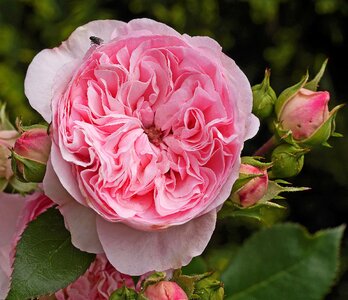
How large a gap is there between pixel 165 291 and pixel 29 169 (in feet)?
0.52

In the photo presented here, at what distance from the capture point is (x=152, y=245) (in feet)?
2.31

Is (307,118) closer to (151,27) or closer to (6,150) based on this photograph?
(151,27)

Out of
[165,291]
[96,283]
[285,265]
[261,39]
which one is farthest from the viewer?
[261,39]

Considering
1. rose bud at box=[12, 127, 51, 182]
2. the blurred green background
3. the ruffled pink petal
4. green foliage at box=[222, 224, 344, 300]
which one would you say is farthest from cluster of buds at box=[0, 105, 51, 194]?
the blurred green background

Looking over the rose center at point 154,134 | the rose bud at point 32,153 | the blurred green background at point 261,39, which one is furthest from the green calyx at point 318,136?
the blurred green background at point 261,39

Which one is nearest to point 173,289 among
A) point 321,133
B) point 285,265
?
point 321,133

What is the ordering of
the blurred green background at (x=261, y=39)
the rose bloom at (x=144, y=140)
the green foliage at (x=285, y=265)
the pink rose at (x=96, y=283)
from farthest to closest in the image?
the blurred green background at (x=261, y=39) < the green foliage at (x=285, y=265) < the pink rose at (x=96, y=283) < the rose bloom at (x=144, y=140)

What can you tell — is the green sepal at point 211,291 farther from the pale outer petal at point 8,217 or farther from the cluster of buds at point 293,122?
the pale outer petal at point 8,217

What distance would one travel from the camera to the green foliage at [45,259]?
2.39 ft

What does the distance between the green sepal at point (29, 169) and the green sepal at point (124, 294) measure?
0.40 ft

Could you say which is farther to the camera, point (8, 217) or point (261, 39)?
point (261, 39)

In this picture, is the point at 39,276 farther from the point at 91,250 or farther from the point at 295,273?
the point at 295,273

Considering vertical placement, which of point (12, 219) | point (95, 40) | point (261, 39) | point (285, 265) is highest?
point (95, 40)

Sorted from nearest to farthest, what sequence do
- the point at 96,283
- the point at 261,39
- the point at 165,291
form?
the point at 165,291 < the point at 96,283 < the point at 261,39
